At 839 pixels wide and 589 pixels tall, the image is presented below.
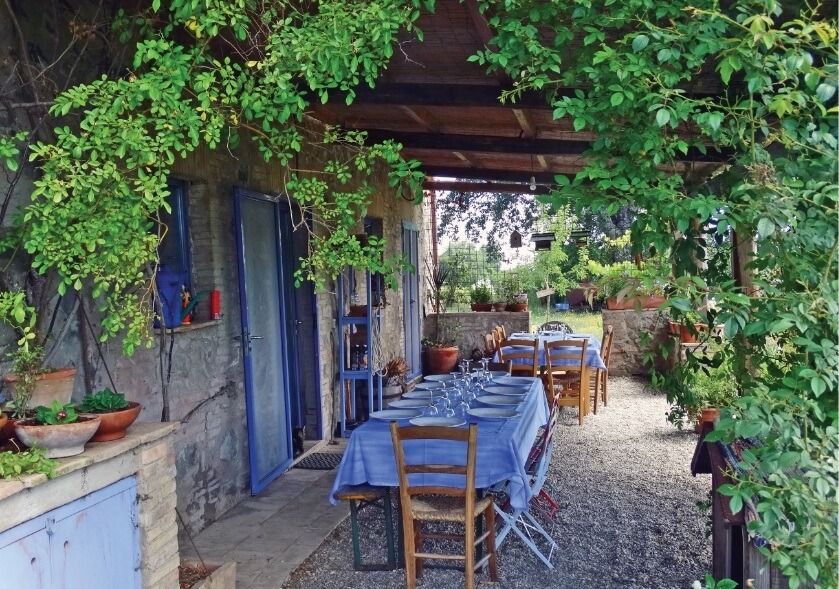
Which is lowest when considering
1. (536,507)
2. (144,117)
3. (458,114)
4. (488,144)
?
(536,507)

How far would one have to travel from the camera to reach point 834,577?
1875 millimetres

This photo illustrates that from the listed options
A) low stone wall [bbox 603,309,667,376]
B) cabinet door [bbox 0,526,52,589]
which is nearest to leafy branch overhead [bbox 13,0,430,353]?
cabinet door [bbox 0,526,52,589]

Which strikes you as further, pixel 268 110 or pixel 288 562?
pixel 288 562

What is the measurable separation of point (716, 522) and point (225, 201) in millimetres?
3484

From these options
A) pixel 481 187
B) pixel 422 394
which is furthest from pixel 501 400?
pixel 481 187

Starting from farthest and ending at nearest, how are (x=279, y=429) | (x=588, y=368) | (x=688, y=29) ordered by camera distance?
(x=588, y=368) → (x=279, y=429) → (x=688, y=29)

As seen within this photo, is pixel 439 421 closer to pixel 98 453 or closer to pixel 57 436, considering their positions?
pixel 98 453

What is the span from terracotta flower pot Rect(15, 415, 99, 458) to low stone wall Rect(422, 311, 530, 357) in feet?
27.7

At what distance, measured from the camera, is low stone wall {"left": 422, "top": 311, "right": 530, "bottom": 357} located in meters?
10.6

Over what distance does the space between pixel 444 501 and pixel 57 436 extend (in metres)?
1.90

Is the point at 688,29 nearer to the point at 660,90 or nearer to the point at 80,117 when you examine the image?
the point at 660,90

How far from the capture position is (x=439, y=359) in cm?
998

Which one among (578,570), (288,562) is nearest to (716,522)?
(578,570)

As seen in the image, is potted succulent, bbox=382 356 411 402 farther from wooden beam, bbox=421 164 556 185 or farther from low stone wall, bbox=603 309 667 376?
low stone wall, bbox=603 309 667 376
